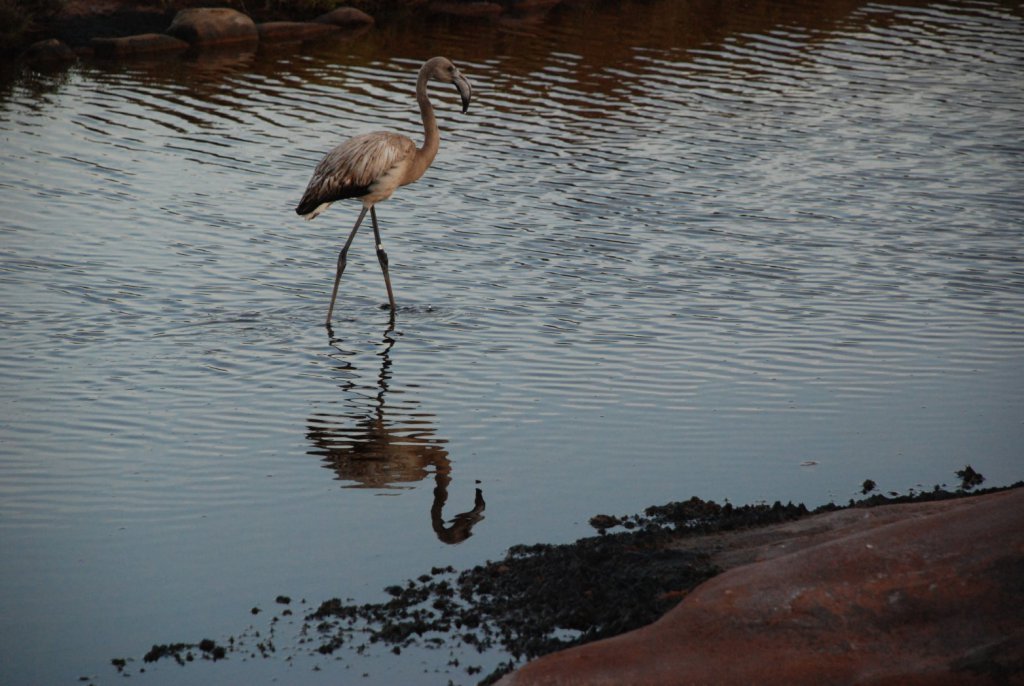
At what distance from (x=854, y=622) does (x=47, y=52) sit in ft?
79.3

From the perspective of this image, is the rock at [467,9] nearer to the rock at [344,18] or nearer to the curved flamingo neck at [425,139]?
the rock at [344,18]

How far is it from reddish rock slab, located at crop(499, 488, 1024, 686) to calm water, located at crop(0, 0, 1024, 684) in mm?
1132

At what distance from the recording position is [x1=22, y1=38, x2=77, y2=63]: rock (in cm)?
2611

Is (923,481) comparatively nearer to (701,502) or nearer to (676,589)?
(701,502)

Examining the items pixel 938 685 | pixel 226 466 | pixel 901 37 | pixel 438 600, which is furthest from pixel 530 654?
pixel 901 37

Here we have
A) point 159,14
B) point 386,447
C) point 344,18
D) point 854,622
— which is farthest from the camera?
point 344,18

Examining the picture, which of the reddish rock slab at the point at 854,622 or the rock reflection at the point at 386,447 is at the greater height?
the reddish rock slab at the point at 854,622

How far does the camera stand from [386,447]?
9859 mm

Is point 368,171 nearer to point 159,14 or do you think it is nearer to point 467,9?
point 159,14

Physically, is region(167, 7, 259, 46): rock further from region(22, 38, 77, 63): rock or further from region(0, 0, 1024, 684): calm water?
region(0, 0, 1024, 684): calm water

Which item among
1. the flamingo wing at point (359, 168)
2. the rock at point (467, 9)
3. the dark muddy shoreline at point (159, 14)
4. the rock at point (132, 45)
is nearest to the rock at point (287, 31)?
the dark muddy shoreline at point (159, 14)

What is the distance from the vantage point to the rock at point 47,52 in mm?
26109

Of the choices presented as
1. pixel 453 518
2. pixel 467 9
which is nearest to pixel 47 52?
pixel 467 9

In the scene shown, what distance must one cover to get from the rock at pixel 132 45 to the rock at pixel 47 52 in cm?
75
